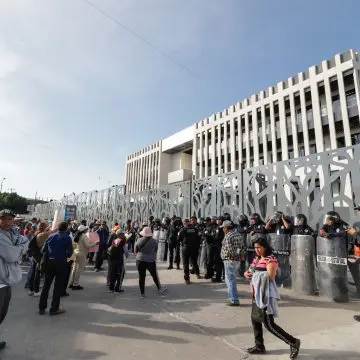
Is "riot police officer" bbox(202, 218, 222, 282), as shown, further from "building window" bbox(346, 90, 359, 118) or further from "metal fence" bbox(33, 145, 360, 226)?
"building window" bbox(346, 90, 359, 118)

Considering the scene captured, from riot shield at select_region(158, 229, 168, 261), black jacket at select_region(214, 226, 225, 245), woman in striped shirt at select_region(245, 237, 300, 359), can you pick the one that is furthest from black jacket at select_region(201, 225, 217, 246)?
riot shield at select_region(158, 229, 168, 261)

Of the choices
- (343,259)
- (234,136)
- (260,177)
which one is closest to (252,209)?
(260,177)

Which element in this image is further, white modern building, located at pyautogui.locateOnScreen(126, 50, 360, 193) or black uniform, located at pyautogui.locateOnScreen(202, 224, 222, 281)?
white modern building, located at pyautogui.locateOnScreen(126, 50, 360, 193)

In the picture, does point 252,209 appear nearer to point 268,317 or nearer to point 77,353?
point 268,317

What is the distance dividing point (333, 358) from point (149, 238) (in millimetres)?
4397

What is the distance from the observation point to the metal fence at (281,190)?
27.3 ft

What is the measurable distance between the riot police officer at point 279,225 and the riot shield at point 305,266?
2.22 ft

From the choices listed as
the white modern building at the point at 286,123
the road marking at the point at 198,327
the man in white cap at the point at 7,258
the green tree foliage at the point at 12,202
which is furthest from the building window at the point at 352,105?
the green tree foliage at the point at 12,202

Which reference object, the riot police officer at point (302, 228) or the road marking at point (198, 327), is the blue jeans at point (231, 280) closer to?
the road marking at point (198, 327)

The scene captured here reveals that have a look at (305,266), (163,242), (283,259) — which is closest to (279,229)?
(283,259)

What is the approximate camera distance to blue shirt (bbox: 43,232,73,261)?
5285 millimetres

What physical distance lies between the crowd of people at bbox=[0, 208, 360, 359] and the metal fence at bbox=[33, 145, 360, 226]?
1676 mm

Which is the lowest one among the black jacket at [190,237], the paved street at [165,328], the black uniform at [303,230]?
the paved street at [165,328]

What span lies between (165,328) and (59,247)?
259cm
